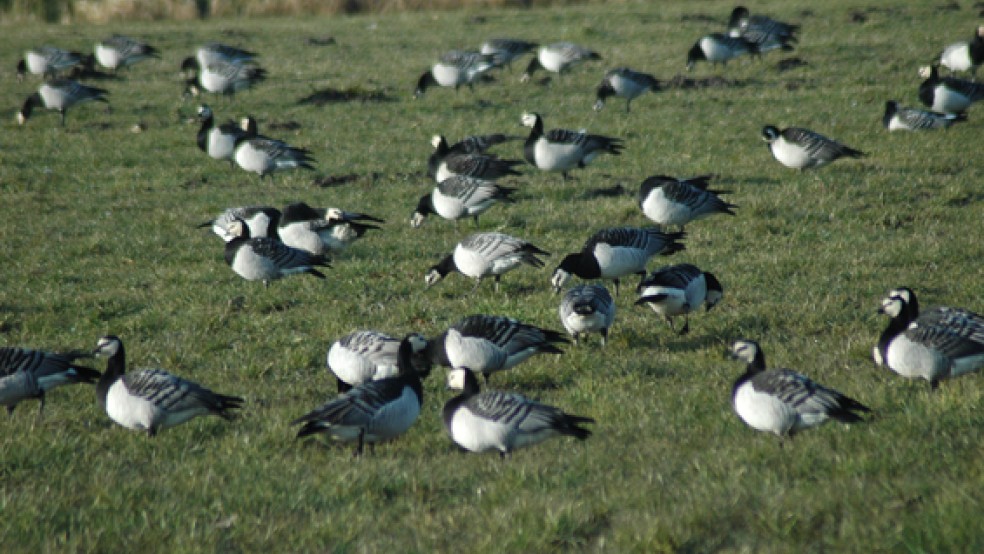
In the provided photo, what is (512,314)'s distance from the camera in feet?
37.2

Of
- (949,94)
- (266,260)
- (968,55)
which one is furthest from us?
(968,55)

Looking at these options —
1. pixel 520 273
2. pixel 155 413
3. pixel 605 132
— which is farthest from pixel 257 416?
pixel 605 132

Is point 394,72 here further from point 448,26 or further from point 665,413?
point 665,413

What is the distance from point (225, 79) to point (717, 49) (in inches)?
506

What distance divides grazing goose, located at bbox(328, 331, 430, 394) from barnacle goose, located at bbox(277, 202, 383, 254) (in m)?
5.23

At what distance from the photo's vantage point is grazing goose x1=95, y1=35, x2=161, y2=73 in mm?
29359

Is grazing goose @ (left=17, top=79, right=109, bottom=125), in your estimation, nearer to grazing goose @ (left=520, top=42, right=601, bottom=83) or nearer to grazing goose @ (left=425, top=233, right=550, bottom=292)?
grazing goose @ (left=520, top=42, right=601, bottom=83)

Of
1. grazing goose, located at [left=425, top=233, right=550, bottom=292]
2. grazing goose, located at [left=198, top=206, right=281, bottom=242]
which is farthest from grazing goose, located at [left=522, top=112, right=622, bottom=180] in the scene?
grazing goose, located at [left=425, top=233, right=550, bottom=292]

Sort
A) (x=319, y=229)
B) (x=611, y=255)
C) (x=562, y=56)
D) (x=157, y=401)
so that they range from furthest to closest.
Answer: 1. (x=562, y=56)
2. (x=319, y=229)
3. (x=611, y=255)
4. (x=157, y=401)

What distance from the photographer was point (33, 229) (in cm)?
1645

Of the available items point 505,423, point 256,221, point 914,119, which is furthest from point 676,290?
point 914,119

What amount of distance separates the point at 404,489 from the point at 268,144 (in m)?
13.4

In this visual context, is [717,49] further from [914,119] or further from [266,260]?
[266,260]

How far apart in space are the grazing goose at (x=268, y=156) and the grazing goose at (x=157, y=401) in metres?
11.1
